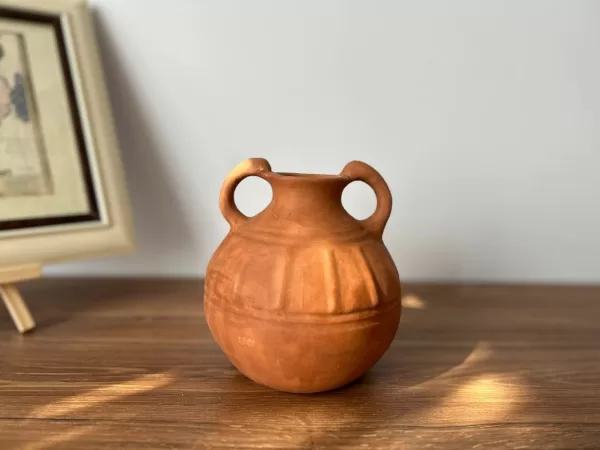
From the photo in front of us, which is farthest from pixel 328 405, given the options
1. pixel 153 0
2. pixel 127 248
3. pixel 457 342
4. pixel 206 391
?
pixel 153 0

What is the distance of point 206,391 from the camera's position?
0.64 m

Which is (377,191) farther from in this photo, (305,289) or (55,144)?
(55,144)

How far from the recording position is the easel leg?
772 mm

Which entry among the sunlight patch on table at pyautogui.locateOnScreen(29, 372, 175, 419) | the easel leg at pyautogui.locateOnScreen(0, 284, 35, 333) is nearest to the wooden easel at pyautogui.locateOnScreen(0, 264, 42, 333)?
the easel leg at pyautogui.locateOnScreen(0, 284, 35, 333)

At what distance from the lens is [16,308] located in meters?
0.78

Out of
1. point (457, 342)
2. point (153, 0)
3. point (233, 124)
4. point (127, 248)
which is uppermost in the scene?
point (153, 0)

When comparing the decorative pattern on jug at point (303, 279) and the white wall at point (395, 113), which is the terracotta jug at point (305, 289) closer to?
the decorative pattern on jug at point (303, 279)

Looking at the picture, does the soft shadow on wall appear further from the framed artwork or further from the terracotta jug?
the terracotta jug

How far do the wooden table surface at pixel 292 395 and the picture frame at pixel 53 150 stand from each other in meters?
0.12

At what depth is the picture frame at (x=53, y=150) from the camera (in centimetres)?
79

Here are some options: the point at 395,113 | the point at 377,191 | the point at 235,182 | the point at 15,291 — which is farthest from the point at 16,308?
the point at 395,113

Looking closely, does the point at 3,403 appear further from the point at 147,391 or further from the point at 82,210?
the point at 82,210

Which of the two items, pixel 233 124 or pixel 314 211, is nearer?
pixel 314 211

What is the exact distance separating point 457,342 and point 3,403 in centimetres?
57
